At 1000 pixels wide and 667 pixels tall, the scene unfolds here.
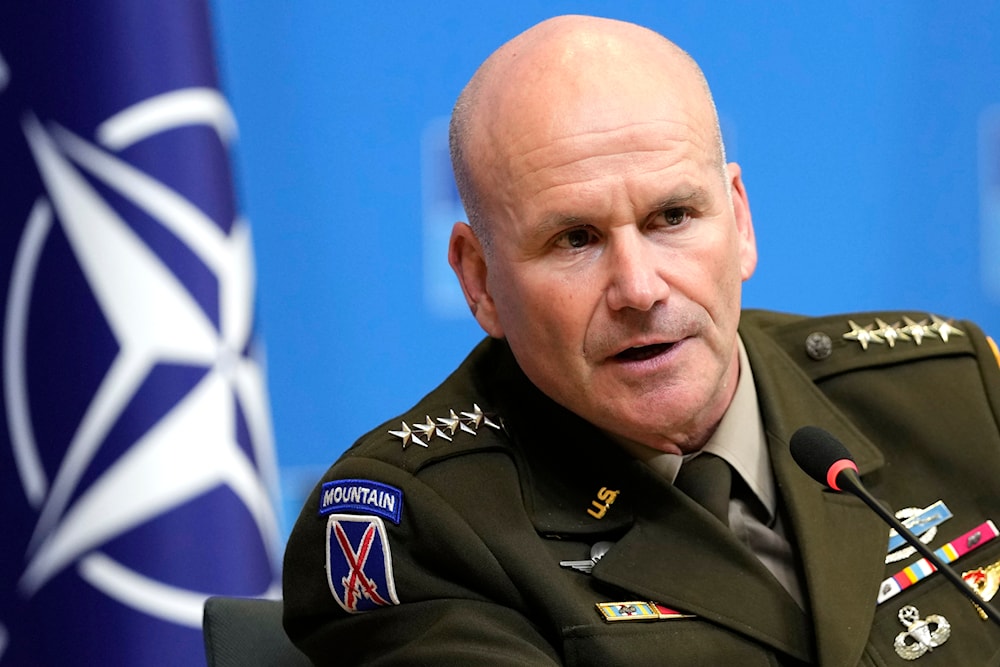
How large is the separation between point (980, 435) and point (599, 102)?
71cm

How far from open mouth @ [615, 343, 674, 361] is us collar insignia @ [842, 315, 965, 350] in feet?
1.53

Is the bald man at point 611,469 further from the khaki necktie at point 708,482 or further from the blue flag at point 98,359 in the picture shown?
the blue flag at point 98,359

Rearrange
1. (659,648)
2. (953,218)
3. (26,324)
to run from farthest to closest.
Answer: (953,218) → (26,324) → (659,648)

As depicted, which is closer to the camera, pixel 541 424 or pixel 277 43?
pixel 541 424

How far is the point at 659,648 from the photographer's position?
5.00 feet

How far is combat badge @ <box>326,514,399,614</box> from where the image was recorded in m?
1.57

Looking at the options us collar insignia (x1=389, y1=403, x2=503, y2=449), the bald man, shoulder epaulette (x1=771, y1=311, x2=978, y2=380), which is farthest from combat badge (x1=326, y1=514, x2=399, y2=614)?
shoulder epaulette (x1=771, y1=311, x2=978, y2=380)

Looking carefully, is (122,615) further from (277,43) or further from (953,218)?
(953,218)

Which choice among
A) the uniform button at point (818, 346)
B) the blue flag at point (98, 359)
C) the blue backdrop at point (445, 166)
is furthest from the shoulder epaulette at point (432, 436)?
the blue backdrop at point (445, 166)

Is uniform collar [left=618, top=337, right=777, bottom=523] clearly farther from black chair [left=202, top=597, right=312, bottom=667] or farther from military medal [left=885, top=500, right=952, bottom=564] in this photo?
black chair [left=202, top=597, right=312, bottom=667]

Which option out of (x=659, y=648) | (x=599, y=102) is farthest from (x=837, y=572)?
(x=599, y=102)

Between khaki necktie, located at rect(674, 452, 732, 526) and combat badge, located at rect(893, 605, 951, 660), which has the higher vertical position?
khaki necktie, located at rect(674, 452, 732, 526)

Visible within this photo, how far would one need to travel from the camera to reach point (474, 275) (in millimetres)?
1780

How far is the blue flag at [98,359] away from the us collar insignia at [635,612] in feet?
3.45
